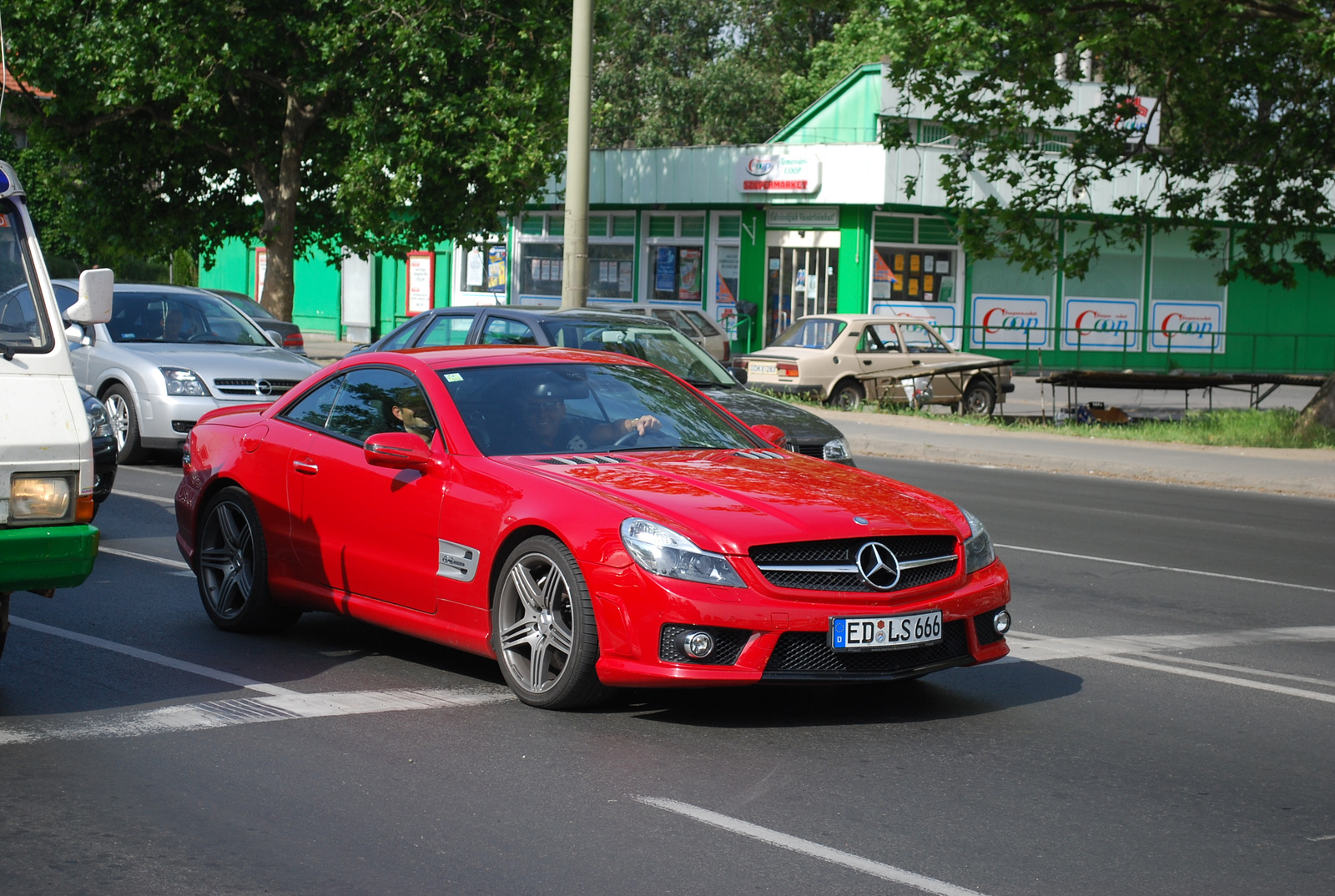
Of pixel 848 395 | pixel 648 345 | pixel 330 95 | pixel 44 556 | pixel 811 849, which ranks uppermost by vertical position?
pixel 330 95

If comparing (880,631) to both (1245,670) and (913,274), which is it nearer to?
(1245,670)

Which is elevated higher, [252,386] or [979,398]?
[252,386]

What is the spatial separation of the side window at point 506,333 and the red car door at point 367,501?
508 centimetres

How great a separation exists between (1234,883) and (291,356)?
12.3 meters

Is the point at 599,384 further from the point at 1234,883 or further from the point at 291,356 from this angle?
the point at 291,356

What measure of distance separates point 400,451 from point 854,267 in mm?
30271

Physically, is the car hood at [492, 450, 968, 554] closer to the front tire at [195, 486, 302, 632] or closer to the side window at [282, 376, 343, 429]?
the side window at [282, 376, 343, 429]

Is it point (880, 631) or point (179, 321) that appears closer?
point (880, 631)

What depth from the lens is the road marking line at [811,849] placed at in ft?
14.4

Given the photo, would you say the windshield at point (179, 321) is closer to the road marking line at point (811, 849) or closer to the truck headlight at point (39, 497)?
the truck headlight at point (39, 497)

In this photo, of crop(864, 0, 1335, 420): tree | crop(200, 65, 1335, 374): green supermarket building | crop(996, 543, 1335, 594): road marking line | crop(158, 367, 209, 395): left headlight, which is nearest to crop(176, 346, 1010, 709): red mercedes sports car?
crop(996, 543, 1335, 594): road marking line

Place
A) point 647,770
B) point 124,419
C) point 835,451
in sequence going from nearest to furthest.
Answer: point 647,770
point 835,451
point 124,419

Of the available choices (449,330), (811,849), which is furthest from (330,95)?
(811,849)

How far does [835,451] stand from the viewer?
12.2 metres
